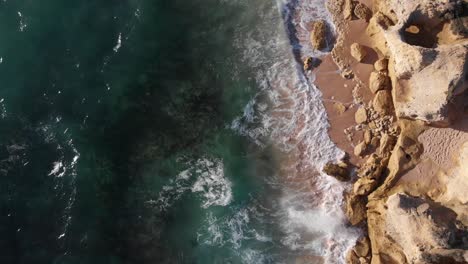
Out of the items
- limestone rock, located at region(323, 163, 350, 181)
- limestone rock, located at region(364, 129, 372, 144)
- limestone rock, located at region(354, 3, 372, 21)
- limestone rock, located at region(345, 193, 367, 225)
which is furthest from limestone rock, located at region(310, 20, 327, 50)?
limestone rock, located at region(345, 193, 367, 225)

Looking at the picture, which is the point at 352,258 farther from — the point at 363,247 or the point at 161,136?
the point at 161,136

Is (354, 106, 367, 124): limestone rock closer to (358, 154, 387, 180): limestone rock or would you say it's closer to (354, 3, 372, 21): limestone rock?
(358, 154, 387, 180): limestone rock

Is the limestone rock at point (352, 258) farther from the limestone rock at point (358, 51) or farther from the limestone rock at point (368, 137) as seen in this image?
the limestone rock at point (358, 51)

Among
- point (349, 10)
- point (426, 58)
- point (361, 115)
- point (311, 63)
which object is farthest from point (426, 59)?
point (311, 63)

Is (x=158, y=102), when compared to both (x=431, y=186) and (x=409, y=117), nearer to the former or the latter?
(x=409, y=117)

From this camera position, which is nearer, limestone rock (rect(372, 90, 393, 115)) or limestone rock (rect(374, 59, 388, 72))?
limestone rock (rect(372, 90, 393, 115))

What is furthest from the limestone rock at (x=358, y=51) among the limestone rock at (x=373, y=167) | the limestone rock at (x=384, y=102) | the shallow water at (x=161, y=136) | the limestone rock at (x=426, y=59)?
the limestone rock at (x=373, y=167)

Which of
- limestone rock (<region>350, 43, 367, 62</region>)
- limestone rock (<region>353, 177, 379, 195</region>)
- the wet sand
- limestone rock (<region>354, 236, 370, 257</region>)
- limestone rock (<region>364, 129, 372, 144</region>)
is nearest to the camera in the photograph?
limestone rock (<region>353, 177, 379, 195</region>)
